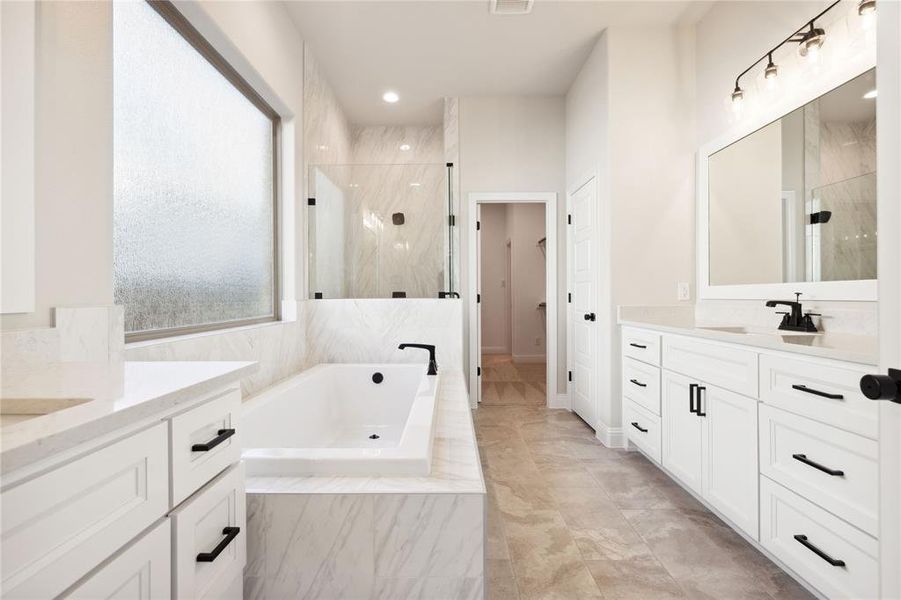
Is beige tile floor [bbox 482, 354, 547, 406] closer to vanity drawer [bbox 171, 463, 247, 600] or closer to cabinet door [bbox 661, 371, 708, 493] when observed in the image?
cabinet door [bbox 661, 371, 708, 493]

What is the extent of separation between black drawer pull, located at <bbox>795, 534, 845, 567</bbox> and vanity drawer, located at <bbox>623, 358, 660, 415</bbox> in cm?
100

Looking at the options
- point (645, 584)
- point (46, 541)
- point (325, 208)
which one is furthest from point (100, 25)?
point (645, 584)

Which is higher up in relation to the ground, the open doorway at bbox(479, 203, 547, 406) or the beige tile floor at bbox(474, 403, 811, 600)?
the open doorway at bbox(479, 203, 547, 406)

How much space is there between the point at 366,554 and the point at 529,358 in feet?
18.3

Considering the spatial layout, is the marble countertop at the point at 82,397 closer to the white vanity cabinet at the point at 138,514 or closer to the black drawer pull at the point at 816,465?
the white vanity cabinet at the point at 138,514

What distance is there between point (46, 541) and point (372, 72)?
3808mm

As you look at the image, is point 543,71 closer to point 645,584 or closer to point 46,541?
point 645,584

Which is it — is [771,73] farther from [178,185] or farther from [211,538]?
[211,538]

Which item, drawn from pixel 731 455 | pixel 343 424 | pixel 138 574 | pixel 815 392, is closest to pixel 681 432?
pixel 731 455

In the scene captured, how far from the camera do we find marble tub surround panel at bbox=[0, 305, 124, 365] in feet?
3.19

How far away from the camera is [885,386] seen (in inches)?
26.9

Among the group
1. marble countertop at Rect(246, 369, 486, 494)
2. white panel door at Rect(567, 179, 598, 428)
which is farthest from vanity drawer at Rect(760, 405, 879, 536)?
white panel door at Rect(567, 179, 598, 428)

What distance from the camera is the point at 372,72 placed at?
3.64 meters

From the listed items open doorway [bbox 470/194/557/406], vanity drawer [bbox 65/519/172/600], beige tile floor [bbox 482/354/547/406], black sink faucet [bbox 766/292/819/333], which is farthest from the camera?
open doorway [bbox 470/194/557/406]
